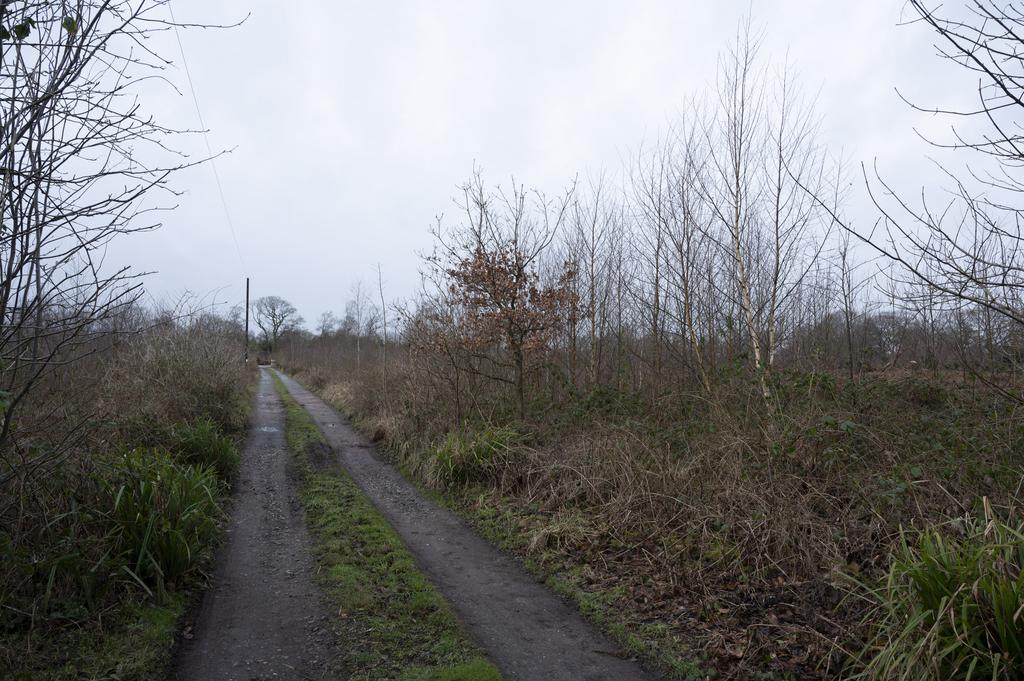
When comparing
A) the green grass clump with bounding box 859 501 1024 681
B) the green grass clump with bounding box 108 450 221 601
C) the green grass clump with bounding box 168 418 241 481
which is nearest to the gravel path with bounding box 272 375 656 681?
the green grass clump with bounding box 859 501 1024 681

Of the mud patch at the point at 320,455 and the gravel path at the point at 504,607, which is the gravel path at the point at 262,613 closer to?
the gravel path at the point at 504,607

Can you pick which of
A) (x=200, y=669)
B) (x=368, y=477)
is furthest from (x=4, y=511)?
(x=368, y=477)

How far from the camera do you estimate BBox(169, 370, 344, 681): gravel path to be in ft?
13.5

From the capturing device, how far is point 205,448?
9320 millimetres

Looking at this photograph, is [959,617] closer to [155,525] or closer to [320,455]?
[155,525]

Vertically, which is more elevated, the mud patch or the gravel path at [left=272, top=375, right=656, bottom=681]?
the mud patch

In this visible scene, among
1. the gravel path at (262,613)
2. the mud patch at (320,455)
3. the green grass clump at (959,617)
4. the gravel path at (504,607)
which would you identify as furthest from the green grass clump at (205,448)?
the green grass clump at (959,617)

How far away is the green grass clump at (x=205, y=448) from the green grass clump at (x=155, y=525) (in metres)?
2.89

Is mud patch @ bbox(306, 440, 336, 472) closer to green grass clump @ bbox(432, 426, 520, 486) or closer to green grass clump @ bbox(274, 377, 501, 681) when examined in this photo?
green grass clump @ bbox(274, 377, 501, 681)

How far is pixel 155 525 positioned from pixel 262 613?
→ 1.31m

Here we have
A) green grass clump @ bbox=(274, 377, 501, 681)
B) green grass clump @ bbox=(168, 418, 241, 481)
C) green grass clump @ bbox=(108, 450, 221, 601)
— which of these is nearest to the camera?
green grass clump @ bbox=(274, 377, 501, 681)

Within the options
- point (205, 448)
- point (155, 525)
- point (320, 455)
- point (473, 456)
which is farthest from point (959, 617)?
point (320, 455)

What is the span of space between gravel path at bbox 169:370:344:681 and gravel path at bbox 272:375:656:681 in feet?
3.79

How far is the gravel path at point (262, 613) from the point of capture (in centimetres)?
410
